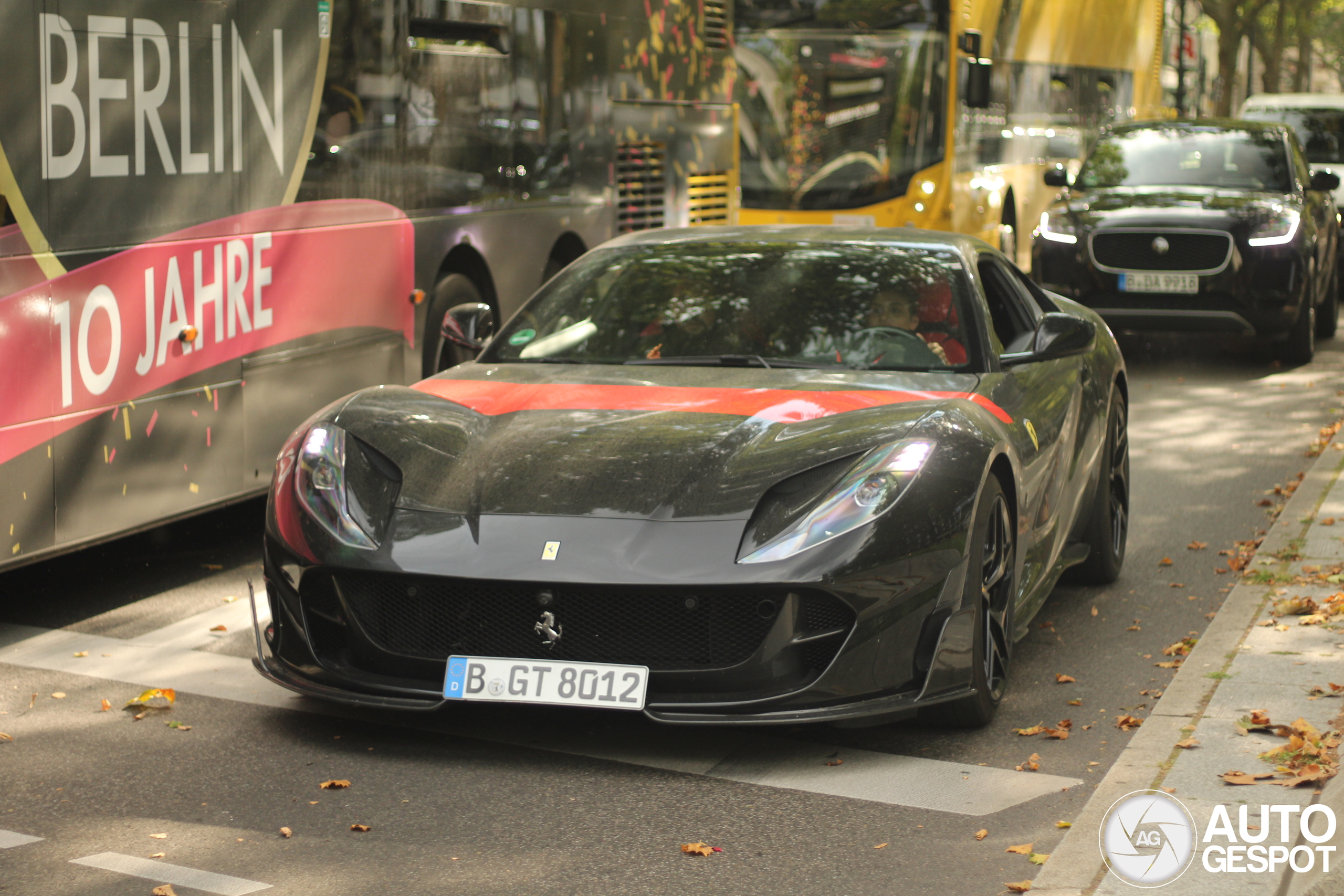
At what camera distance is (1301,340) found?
44.9 ft

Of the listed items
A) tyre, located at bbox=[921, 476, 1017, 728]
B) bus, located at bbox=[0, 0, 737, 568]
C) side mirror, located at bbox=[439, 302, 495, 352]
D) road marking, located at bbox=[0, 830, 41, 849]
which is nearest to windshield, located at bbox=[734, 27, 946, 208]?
bus, located at bbox=[0, 0, 737, 568]

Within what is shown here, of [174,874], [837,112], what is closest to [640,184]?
[837,112]

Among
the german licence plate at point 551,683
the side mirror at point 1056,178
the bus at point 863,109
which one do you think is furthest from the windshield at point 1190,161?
the german licence plate at point 551,683

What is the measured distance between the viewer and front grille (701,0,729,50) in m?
12.1

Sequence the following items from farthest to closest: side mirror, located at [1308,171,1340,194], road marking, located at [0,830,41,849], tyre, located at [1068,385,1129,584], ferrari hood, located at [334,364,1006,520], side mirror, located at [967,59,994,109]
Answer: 1. side mirror, located at [967,59,994,109]
2. side mirror, located at [1308,171,1340,194]
3. tyre, located at [1068,385,1129,584]
4. ferrari hood, located at [334,364,1006,520]
5. road marking, located at [0,830,41,849]

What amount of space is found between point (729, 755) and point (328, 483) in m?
1.32

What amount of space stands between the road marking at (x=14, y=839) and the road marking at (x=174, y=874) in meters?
0.18

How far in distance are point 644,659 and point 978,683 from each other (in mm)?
959

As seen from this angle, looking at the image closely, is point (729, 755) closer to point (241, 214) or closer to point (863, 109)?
point (241, 214)

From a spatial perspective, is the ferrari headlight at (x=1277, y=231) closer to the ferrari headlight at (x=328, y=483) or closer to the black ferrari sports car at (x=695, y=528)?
the black ferrari sports car at (x=695, y=528)

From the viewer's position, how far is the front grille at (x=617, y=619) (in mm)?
4438

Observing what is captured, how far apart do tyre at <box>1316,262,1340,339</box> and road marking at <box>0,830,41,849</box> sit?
1348cm

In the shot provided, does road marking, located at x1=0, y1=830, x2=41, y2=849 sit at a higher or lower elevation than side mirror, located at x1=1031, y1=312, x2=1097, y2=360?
lower

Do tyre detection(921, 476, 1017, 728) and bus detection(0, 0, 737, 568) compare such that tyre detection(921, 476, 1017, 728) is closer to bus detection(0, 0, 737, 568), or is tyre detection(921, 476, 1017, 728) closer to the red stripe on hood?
the red stripe on hood
